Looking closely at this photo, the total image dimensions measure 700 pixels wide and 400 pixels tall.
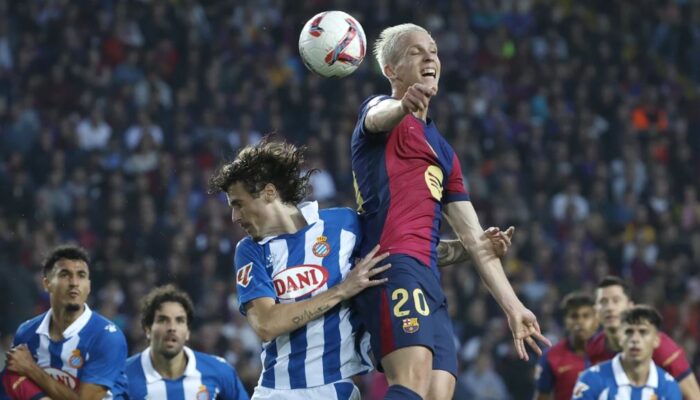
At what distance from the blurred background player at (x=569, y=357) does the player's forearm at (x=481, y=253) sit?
12.2 feet

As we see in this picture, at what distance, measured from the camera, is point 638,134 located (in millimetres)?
16047

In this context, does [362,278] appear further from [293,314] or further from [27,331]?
[27,331]

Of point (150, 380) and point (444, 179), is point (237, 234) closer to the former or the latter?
point (150, 380)

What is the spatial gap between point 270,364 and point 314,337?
0.23 metres

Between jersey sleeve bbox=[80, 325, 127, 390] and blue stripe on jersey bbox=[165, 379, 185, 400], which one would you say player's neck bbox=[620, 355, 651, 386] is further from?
jersey sleeve bbox=[80, 325, 127, 390]

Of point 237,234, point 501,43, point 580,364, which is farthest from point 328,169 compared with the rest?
point 580,364

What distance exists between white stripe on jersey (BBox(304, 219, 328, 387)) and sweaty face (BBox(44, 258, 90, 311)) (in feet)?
7.93

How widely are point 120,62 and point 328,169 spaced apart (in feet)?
9.23

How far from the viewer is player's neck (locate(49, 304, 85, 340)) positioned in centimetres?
722

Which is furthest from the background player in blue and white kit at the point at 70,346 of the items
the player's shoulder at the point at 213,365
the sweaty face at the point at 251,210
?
the sweaty face at the point at 251,210

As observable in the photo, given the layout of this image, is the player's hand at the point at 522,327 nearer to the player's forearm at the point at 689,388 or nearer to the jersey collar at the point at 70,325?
the jersey collar at the point at 70,325

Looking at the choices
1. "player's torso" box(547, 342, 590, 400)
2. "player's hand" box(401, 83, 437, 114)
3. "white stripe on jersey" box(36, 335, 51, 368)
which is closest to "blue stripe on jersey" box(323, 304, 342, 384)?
"player's hand" box(401, 83, 437, 114)

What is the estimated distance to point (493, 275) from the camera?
18.1 feet

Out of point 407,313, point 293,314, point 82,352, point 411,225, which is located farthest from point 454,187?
point 82,352
